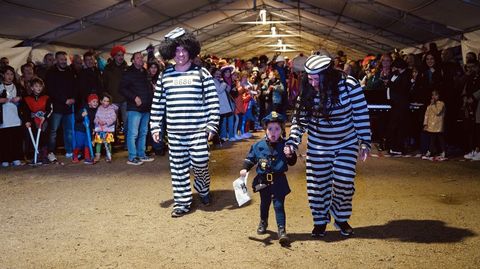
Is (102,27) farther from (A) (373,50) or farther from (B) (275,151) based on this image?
(A) (373,50)


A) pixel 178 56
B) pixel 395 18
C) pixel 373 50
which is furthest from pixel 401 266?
pixel 373 50

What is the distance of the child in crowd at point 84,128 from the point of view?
8961 millimetres

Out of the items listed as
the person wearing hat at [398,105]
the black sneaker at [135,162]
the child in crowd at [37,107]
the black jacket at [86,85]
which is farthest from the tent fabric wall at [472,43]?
the child in crowd at [37,107]

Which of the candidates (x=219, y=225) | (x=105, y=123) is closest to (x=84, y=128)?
(x=105, y=123)

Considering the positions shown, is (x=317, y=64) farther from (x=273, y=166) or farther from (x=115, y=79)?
(x=115, y=79)

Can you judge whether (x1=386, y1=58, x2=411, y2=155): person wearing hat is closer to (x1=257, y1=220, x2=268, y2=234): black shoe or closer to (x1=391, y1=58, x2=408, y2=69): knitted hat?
(x1=391, y1=58, x2=408, y2=69): knitted hat

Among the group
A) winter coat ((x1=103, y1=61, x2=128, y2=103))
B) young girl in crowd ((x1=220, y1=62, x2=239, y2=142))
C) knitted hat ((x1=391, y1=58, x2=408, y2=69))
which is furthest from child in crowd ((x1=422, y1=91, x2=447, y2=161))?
winter coat ((x1=103, y1=61, x2=128, y2=103))

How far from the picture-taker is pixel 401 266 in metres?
3.85

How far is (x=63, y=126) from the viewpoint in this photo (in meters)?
9.41

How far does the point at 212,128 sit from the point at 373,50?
80.4 feet

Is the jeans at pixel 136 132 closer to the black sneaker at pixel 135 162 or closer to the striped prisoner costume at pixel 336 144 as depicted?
the black sneaker at pixel 135 162

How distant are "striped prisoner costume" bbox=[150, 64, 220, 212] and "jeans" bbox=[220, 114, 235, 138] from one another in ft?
21.0

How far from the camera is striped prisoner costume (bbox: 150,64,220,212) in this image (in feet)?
17.6

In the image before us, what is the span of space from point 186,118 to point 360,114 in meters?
2.12
